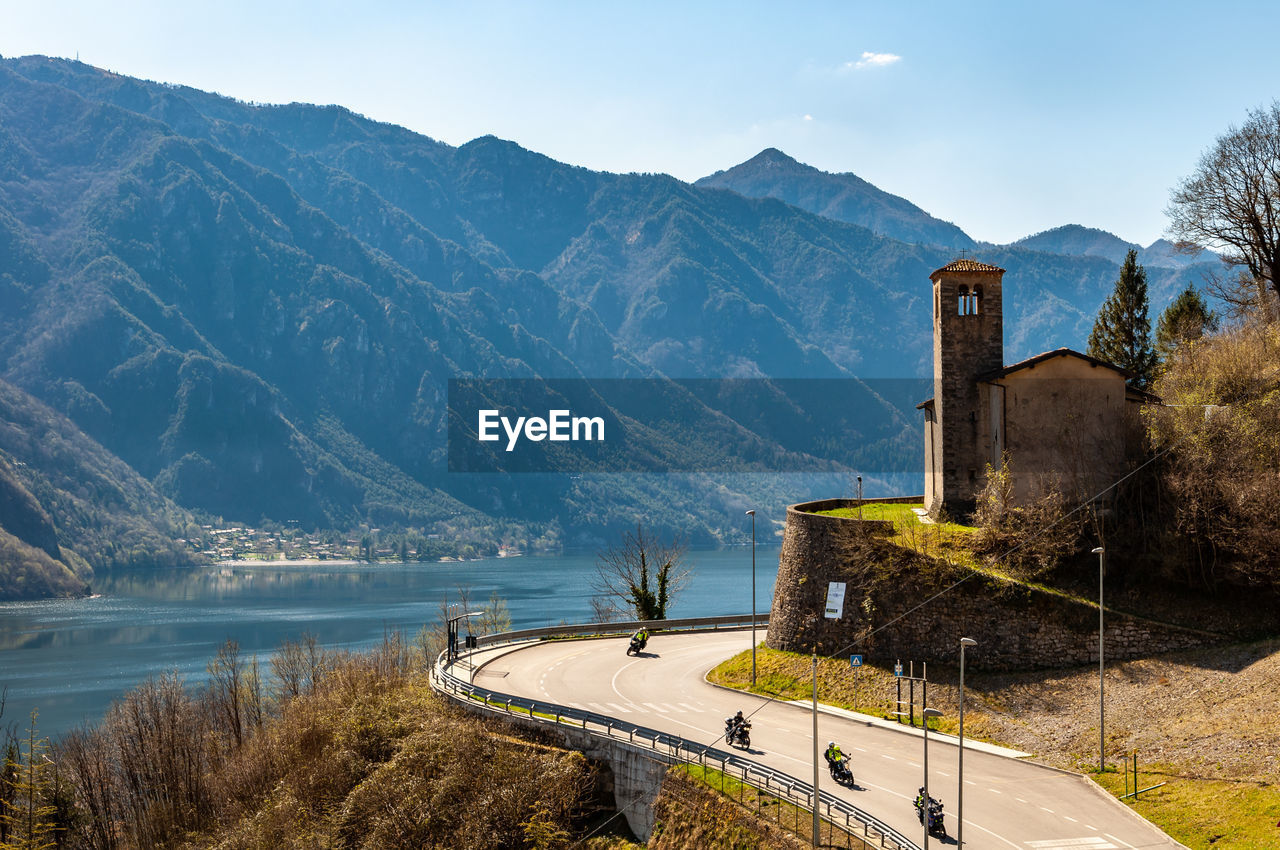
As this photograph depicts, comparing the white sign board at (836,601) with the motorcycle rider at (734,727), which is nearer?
the motorcycle rider at (734,727)

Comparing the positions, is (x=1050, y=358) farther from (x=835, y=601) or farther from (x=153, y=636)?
(x=153, y=636)

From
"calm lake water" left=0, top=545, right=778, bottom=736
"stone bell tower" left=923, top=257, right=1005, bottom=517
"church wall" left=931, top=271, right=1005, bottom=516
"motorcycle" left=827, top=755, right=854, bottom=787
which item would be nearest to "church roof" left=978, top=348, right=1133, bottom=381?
"stone bell tower" left=923, top=257, right=1005, bottom=517

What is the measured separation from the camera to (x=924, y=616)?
161 ft

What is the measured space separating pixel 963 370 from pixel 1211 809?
2753 cm

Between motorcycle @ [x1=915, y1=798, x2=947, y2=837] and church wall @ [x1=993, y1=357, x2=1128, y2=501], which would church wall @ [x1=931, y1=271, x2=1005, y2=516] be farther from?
motorcycle @ [x1=915, y1=798, x2=947, y2=837]

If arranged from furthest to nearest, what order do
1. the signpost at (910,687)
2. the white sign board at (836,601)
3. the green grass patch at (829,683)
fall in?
the white sign board at (836,601) → the signpost at (910,687) → the green grass patch at (829,683)

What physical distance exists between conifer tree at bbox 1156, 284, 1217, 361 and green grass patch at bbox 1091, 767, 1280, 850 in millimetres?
39303

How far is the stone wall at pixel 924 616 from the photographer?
45.7 metres

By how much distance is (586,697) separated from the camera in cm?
5328

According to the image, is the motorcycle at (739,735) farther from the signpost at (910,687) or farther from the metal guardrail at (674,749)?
the signpost at (910,687)

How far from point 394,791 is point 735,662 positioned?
62.0ft

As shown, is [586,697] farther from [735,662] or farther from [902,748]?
[902,748]

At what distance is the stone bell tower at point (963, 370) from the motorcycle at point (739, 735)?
61.7 feet

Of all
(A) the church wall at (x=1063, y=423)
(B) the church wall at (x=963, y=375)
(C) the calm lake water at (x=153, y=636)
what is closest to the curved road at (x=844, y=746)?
(B) the church wall at (x=963, y=375)
